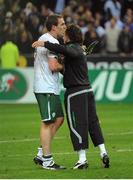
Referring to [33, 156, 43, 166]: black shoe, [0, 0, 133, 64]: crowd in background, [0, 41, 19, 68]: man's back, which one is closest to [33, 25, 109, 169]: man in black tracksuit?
[33, 156, 43, 166]: black shoe

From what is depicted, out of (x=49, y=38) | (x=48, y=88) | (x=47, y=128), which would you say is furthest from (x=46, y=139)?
(x=49, y=38)

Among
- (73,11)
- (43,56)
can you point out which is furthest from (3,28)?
(43,56)

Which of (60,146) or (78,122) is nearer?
(78,122)

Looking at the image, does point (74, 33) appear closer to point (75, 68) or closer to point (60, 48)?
point (60, 48)

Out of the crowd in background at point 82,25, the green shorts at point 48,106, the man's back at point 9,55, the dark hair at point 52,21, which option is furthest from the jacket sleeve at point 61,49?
the crowd in background at point 82,25

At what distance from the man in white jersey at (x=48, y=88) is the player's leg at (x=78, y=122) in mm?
238

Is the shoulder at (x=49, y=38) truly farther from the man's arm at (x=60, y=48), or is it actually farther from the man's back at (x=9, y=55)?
the man's back at (x=9, y=55)

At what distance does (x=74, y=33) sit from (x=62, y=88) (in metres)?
12.7

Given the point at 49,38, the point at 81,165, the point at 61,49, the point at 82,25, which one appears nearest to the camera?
the point at 61,49

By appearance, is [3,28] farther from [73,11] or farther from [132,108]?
[132,108]

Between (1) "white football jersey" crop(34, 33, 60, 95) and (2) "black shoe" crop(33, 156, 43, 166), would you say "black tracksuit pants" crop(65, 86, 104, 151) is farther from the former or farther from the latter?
(2) "black shoe" crop(33, 156, 43, 166)

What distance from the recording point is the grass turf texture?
1211 cm

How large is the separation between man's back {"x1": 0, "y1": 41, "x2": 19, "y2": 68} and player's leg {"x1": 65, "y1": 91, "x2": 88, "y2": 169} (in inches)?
584

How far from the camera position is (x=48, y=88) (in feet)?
41.7
